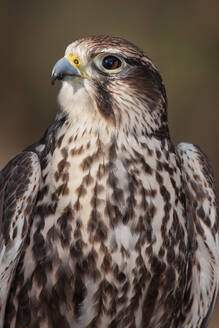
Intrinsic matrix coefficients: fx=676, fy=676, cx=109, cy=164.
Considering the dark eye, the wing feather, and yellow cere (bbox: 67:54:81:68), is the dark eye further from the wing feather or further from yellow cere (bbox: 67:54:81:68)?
the wing feather

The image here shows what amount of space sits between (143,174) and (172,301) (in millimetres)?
678

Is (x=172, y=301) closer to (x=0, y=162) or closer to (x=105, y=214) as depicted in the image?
(x=105, y=214)

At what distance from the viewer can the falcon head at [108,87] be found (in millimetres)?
3316

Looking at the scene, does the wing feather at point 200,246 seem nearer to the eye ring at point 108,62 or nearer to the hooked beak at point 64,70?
the eye ring at point 108,62

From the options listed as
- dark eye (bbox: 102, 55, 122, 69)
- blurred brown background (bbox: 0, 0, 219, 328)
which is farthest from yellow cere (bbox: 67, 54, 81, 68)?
blurred brown background (bbox: 0, 0, 219, 328)

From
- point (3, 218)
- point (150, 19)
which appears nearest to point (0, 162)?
point (150, 19)

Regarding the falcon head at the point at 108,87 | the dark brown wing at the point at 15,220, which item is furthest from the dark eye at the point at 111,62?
the dark brown wing at the point at 15,220

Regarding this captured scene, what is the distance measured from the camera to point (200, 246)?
3682 millimetres

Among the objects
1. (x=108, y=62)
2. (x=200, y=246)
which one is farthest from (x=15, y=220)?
(x=200, y=246)

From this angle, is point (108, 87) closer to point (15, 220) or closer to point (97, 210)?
point (97, 210)

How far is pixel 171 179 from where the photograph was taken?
11.3ft

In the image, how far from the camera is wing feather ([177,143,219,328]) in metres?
3.67

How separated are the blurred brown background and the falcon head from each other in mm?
4996

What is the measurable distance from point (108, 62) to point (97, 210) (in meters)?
0.73
